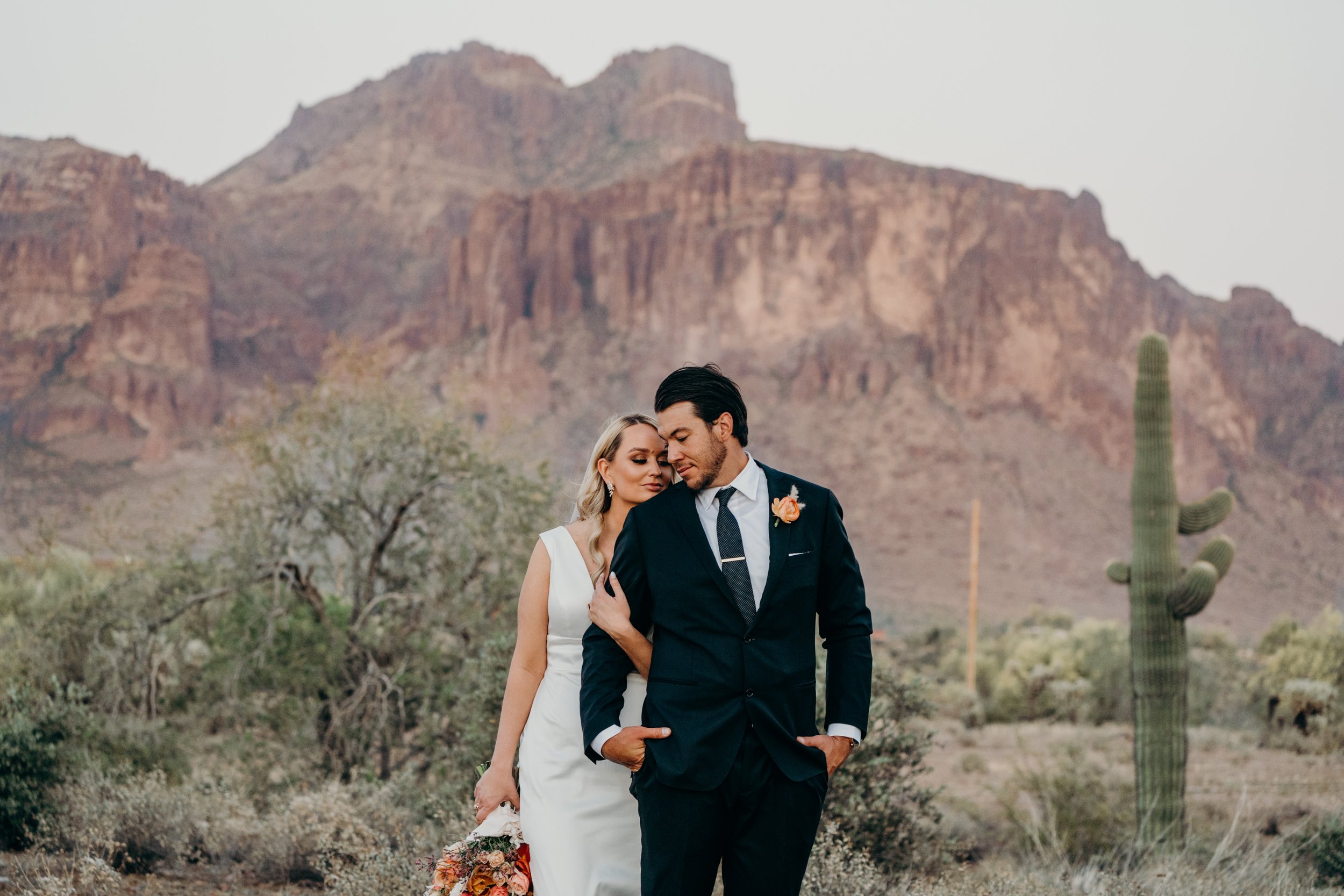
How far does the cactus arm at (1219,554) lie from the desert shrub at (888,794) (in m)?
3.98

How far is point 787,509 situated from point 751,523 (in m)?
0.13

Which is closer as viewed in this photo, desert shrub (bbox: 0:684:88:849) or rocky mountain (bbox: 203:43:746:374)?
desert shrub (bbox: 0:684:88:849)

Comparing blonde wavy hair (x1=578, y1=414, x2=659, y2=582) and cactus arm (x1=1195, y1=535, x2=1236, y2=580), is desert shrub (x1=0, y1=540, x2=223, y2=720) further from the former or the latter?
cactus arm (x1=1195, y1=535, x2=1236, y2=580)

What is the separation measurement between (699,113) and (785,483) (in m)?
135

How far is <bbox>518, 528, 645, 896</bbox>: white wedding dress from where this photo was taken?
328 cm

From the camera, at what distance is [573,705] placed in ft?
11.1

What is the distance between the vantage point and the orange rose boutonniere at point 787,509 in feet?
10.0

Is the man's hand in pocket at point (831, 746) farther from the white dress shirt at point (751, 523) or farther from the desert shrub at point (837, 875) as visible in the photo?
the desert shrub at point (837, 875)

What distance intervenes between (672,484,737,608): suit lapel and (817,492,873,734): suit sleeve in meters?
0.37

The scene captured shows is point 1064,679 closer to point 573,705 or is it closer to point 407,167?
point 573,705

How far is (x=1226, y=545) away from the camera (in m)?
9.76

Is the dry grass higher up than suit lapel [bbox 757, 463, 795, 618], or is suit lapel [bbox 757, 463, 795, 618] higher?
suit lapel [bbox 757, 463, 795, 618]

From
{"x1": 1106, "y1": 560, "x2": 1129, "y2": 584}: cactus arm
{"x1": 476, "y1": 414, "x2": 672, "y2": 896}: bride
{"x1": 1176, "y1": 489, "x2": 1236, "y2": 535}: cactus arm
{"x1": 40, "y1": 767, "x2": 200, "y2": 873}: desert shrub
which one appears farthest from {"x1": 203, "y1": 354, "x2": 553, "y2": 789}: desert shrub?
{"x1": 1176, "y1": 489, "x2": 1236, "y2": 535}: cactus arm

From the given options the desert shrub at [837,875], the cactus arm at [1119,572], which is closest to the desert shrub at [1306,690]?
the cactus arm at [1119,572]
